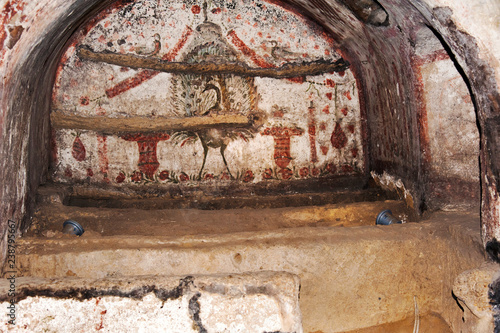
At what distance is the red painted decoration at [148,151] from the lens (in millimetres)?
3941

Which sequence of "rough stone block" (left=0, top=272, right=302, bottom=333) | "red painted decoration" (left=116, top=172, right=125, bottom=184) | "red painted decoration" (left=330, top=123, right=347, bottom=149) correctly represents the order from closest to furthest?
"rough stone block" (left=0, top=272, right=302, bottom=333)
"red painted decoration" (left=116, top=172, right=125, bottom=184)
"red painted decoration" (left=330, top=123, right=347, bottom=149)

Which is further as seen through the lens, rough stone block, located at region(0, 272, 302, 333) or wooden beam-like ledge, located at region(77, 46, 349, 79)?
wooden beam-like ledge, located at region(77, 46, 349, 79)

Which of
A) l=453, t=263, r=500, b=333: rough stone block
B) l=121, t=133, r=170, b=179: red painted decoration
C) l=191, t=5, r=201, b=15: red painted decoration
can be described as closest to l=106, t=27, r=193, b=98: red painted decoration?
l=191, t=5, r=201, b=15: red painted decoration

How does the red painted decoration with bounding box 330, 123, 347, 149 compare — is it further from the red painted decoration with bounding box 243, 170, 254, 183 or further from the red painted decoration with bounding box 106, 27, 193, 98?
the red painted decoration with bounding box 106, 27, 193, 98

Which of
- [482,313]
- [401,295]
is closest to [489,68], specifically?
[482,313]

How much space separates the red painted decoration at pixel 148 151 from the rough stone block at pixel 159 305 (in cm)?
204

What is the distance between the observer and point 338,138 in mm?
4211

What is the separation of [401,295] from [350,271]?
39 cm

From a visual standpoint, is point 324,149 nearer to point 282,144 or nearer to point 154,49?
point 282,144

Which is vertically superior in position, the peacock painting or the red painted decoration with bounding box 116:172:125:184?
the peacock painting

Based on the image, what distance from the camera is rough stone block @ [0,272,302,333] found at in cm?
188

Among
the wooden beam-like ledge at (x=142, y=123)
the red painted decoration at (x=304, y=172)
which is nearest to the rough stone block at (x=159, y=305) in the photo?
the wooden beam-like ledge at (x=142, y=123)

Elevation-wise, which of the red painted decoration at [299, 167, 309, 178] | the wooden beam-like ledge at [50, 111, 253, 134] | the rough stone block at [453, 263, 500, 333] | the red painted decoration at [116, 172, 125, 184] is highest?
the wooden beam-like ledge at [50, 111, 253, 134]

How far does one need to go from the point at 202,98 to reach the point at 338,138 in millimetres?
1394
